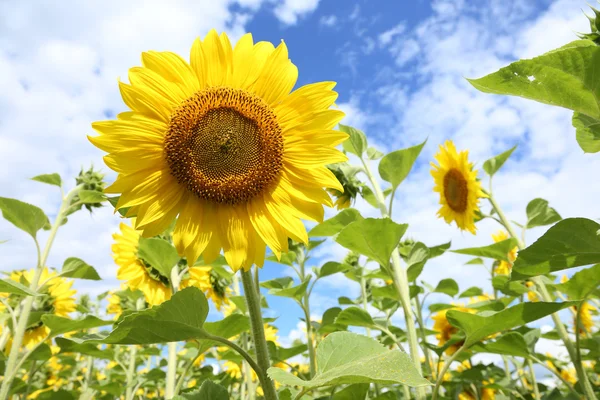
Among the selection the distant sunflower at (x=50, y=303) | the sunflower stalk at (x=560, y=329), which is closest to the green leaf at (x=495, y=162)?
the sunflower stalk at (x=560, y=329)

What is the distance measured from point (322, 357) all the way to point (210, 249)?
2.16 feet

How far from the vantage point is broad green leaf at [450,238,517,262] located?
3.22 metres

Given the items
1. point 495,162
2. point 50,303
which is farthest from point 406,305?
point 50,303

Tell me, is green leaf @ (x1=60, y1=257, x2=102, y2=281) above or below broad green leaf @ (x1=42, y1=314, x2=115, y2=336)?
above

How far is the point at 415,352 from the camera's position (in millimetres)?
2574

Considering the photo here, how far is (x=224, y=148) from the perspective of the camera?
2.06m

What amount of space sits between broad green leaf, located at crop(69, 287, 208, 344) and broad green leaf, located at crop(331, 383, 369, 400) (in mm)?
751

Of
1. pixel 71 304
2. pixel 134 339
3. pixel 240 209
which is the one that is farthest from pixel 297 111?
pixel 71 304

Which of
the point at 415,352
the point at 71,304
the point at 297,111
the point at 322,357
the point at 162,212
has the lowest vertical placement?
the point at 322,357

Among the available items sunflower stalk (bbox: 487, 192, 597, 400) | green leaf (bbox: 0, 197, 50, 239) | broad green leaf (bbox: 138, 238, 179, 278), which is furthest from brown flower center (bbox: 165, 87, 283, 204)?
sunflower stalk (bbox: 487, 192, 597, 400)

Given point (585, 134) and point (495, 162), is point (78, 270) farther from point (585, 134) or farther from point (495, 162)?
point (495, 162)

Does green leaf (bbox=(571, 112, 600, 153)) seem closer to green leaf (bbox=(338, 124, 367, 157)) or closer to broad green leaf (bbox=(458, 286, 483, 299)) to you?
green leaf (bbox=(338, 124, 367, 157))

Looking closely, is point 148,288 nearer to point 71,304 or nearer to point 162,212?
point 71,304

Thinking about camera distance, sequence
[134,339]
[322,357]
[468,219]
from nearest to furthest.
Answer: [134,339] → [322,357] → [468,219]
